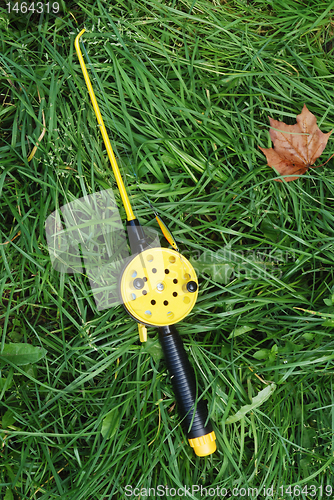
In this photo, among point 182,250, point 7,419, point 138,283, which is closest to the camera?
point 138,283

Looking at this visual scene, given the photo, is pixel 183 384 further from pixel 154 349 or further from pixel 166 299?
pixel 166 299

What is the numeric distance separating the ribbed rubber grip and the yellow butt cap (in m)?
0.01

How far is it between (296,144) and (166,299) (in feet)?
2.54

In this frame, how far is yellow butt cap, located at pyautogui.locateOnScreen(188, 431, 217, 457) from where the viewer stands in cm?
120

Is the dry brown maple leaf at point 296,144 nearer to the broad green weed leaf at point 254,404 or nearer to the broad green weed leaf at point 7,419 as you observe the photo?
the broad green weed leaf at point 254,404

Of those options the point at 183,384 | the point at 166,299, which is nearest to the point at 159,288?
the point at 166,299

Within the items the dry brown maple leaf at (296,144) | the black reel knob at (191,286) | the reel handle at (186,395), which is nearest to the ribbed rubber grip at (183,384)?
the reel handle at (186,395)

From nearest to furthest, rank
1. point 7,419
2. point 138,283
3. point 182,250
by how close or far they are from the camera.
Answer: point 138,283
point 7,419
point 182,250

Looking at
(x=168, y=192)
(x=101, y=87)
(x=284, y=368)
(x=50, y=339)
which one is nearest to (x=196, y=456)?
(x=284, y=368)

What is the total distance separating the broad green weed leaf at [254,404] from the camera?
4.11 ft

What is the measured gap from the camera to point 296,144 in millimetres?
1371

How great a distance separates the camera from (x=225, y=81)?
4.52 feet

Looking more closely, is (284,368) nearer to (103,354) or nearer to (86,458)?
(103,354)

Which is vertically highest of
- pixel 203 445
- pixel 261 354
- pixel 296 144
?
pixel 296 144
